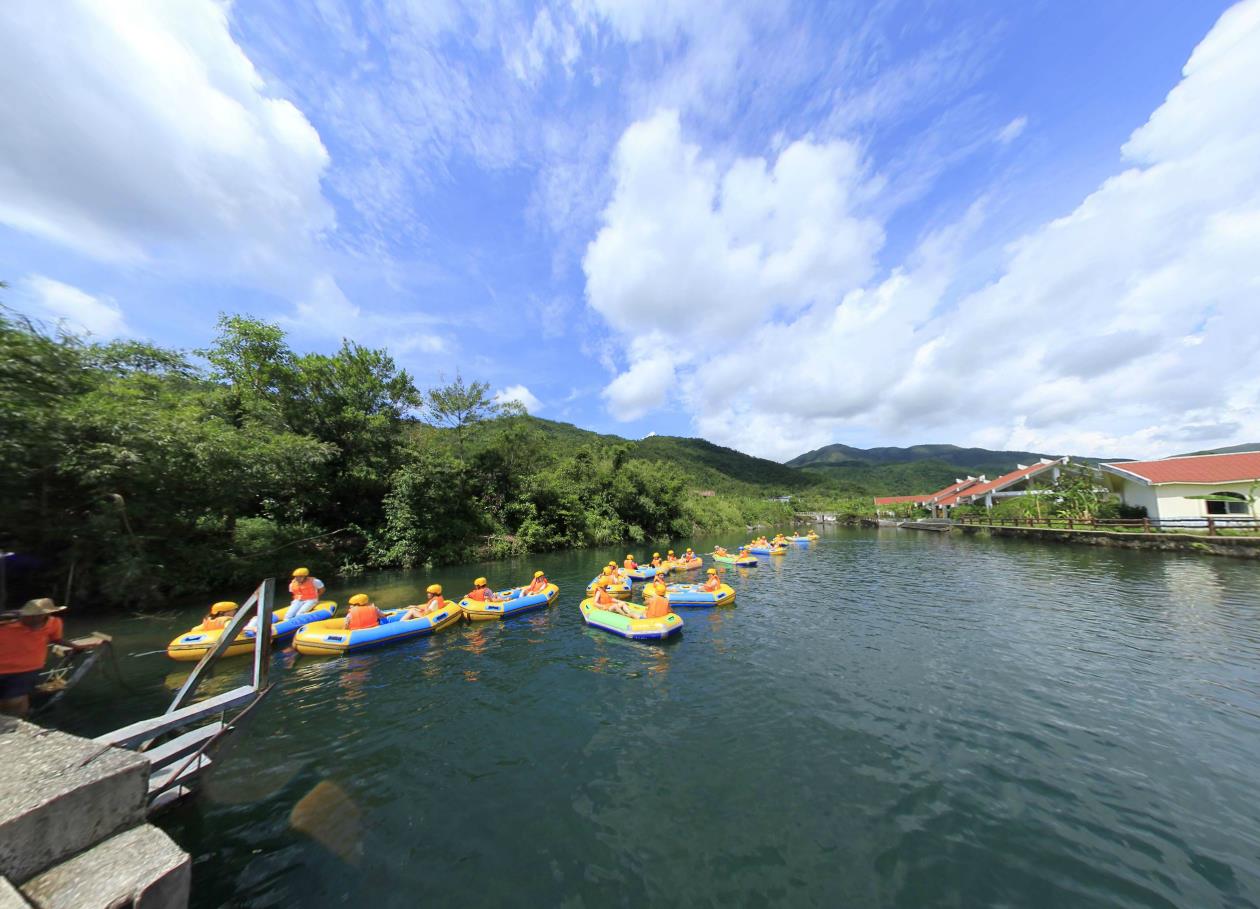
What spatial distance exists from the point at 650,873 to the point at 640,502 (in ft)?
129

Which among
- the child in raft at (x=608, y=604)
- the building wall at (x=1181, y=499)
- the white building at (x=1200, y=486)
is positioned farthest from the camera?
the building wall at (x=1181, y=499)

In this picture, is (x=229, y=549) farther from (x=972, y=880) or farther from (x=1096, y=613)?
(x=1096, y=613)

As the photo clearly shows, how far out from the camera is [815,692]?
27.6ft

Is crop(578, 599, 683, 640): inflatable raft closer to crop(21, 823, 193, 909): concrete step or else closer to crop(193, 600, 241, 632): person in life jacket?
crop(193, 600, 241, 632): person in life jacket

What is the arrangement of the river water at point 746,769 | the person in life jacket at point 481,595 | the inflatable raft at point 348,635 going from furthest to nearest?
the person in life jacket at point 481,595, the inflatable raft at point 348,635, the river water at point 746,769

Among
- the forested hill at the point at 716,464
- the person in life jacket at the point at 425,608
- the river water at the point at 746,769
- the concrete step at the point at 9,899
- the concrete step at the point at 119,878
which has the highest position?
the forested hill at the point at 716,464

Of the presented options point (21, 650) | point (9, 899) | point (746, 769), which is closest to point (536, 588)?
point (746, 769)

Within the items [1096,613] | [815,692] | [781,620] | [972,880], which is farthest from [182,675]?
[1096,613]

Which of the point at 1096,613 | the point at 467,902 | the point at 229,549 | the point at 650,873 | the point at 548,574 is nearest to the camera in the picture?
A: the point at 467,902

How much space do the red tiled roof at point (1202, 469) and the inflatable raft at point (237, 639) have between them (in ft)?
140

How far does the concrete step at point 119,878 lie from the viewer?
92.9 inches

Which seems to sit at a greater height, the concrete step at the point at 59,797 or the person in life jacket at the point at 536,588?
the concrete step at the point at 59,797

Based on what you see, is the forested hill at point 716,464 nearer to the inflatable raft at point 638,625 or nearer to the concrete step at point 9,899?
the inflatable raft at point 638,625

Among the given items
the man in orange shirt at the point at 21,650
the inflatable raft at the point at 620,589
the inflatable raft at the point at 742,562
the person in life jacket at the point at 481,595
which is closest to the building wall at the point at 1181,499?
the inflatable raft at the point at 742,562
